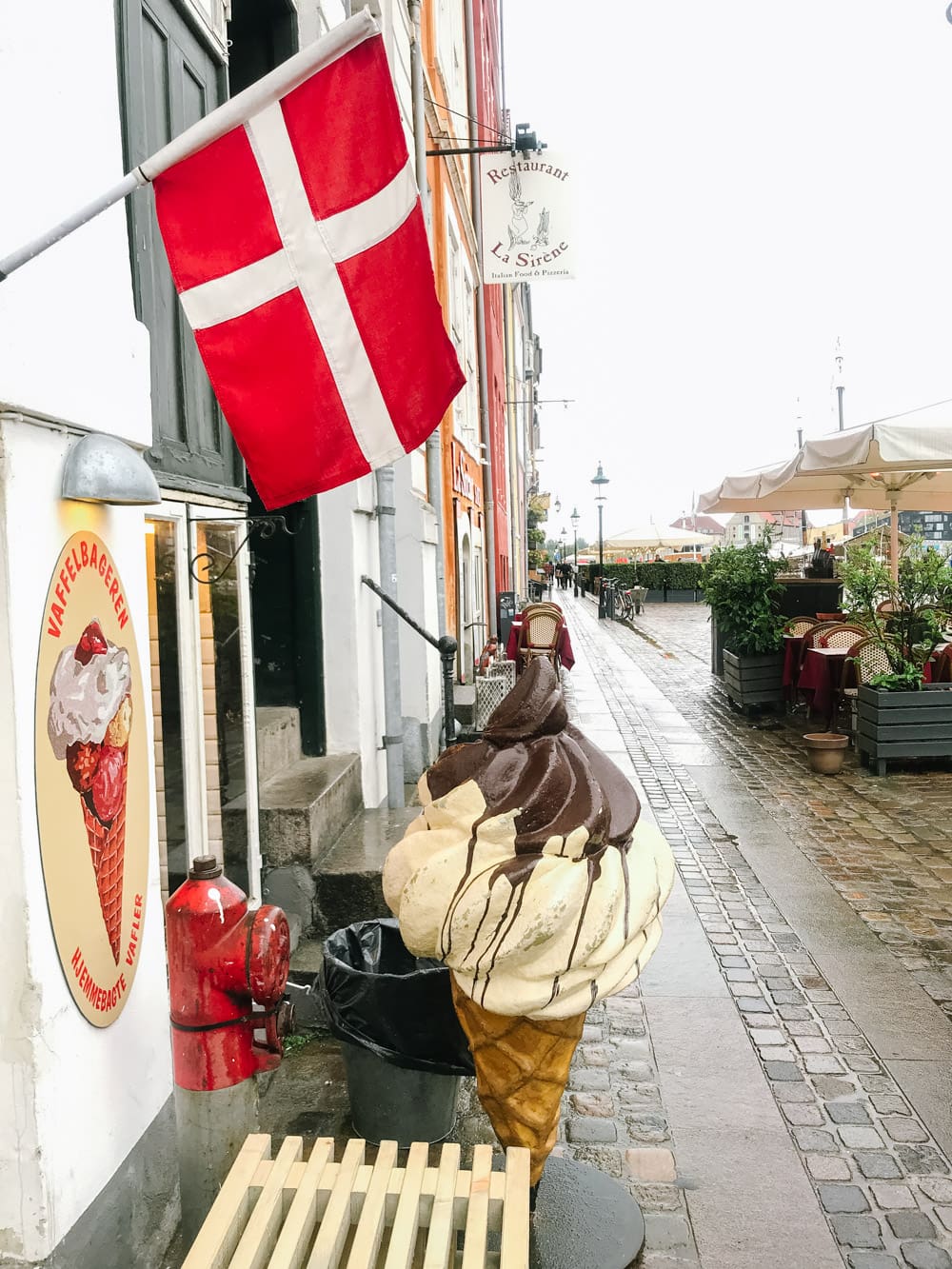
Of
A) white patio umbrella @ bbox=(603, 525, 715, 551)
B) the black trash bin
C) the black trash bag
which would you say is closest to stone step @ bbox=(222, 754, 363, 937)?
the black trash bin

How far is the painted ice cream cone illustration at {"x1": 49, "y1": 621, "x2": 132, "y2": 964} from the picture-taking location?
2492mm

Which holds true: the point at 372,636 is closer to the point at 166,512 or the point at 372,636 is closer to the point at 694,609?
the point at 166,512

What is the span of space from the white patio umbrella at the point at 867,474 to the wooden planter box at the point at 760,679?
197 centimetres

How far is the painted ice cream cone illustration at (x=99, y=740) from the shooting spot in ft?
8.18

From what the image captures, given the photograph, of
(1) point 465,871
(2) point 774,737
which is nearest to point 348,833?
(1) point 465,871

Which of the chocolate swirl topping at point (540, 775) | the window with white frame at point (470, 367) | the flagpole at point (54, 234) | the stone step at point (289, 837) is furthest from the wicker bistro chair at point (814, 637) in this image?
the flagpole at point (54, 234)

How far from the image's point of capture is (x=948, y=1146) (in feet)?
11.3

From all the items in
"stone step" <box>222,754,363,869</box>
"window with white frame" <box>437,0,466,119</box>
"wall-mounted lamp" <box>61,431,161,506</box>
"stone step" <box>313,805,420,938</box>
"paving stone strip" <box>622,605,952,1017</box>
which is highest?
"window with white frame" <box>437,0,466,119</box>

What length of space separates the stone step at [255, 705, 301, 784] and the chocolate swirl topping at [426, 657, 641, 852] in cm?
300

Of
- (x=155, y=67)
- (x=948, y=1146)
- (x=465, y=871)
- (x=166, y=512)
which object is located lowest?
(x=948, y=1146)

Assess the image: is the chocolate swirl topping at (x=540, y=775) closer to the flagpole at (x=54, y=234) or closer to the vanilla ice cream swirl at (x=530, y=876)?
the vanilla ice cream swirl at (x=530, y=876)

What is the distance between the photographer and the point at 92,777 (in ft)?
8.67

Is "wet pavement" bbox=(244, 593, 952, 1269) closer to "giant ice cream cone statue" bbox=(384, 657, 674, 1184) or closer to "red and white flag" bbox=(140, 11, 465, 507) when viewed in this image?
"giant ice cream cone statue" bbox=(384, 657, 674, 1184)

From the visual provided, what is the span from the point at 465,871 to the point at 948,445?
901 centimetres
